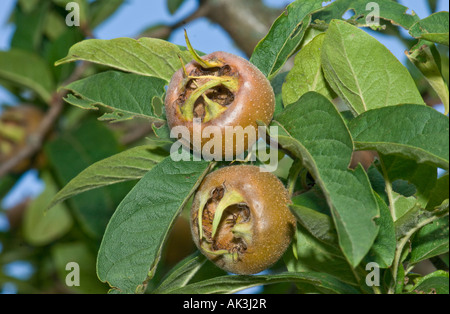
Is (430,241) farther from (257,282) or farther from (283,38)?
(283,38)

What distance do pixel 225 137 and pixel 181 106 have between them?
0.40ft

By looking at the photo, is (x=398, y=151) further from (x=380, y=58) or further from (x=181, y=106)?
(x=181, y=106)

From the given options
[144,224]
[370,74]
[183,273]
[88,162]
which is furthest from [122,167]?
[88,162]

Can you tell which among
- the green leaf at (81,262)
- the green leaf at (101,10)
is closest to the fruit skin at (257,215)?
the green leaf at (81,262)

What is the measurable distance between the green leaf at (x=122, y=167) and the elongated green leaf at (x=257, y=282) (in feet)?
1.06

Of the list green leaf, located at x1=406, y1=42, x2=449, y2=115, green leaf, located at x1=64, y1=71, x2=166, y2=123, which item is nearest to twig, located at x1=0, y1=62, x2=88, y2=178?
green leaf, located at x1=64, y1=71, x2=166, y2=123

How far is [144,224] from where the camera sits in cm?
122

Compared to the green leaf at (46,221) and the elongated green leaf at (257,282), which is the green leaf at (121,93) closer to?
the elongated green leaf at (257,282)

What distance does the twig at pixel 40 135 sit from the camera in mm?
2797

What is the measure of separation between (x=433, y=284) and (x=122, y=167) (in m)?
0.81

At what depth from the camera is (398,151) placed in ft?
3.49

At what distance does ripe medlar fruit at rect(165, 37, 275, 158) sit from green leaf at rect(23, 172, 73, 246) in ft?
6.21

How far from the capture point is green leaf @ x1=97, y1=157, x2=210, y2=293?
119cm
